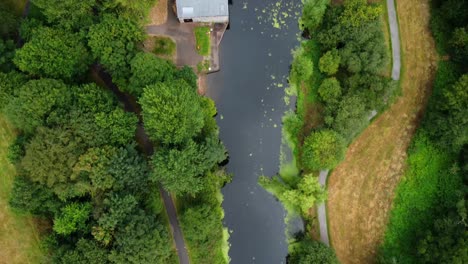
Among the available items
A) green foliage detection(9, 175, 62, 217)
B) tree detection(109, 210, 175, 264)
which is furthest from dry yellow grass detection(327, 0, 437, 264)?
green foliage detection(9, 175, 62, 217)

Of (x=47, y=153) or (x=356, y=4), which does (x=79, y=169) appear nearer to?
(x=47, y=153)

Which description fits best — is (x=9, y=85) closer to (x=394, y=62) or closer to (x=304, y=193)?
(x=304, y=193)

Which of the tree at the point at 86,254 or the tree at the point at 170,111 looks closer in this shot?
the tree at the point at 86,254

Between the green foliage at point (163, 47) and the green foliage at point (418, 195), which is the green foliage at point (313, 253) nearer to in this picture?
the green foliage at point (418, 195)

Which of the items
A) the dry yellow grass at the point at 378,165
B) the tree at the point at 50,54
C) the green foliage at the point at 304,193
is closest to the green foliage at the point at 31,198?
the tree at the point at 50,54

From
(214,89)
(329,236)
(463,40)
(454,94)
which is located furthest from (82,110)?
(463,40)

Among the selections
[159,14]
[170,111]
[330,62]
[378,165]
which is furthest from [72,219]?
[378,165]
